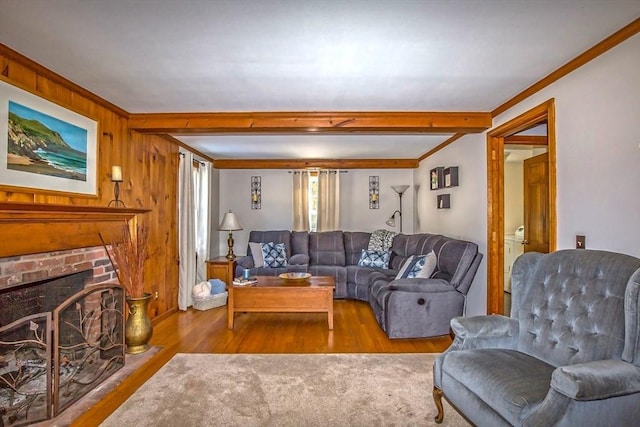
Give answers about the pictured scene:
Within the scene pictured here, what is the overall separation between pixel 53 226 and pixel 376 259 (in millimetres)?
4170

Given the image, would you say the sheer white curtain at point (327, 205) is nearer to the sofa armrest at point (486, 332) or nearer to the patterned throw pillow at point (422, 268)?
the patterned throw pillow at point (422, 268)

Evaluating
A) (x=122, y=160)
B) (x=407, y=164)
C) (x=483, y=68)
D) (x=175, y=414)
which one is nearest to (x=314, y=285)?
(x=175, y=414)

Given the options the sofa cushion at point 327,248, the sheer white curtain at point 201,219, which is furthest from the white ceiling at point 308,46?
the sofa cushion at point 327,248

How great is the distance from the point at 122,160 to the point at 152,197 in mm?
678

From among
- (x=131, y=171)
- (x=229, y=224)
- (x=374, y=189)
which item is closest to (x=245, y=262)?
(x=229, y=224)

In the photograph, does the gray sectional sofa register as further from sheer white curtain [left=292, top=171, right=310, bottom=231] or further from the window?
the window

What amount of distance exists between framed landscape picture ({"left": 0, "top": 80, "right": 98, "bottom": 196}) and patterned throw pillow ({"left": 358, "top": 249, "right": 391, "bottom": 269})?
378 cm

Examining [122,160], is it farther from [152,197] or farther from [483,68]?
[483,68]

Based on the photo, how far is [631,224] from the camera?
200 centimetres

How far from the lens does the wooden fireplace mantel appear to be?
7.06 feet

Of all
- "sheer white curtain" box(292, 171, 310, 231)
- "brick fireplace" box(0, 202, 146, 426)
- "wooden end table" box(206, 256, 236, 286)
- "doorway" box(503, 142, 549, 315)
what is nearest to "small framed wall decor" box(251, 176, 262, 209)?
"sheer white curtain" box(292, 171, 310, 231)

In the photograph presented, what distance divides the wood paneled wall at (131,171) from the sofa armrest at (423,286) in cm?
273

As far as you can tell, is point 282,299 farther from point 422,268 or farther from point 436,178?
point 436,178

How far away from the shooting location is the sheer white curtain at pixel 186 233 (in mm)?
4875
